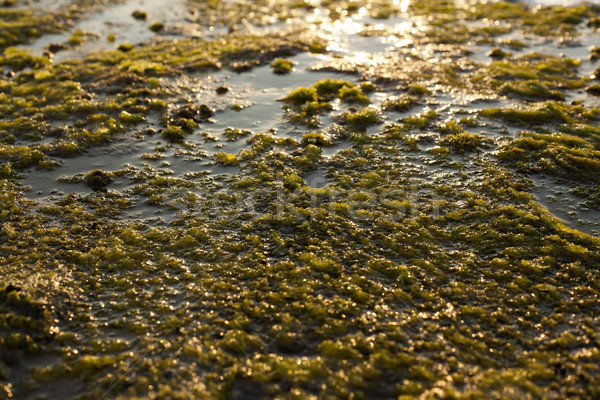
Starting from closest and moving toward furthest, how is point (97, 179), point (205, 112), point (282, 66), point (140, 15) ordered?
Answer: 1. point (97, 179)
2. point (205, 112)
3. point (282, 66)
4. point (140, 15)

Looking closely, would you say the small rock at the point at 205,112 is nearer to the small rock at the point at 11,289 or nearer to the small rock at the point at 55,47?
the small rock at the point at 11,289

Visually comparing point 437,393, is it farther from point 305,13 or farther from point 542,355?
point 305,13

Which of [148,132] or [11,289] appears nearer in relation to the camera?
[11,289]

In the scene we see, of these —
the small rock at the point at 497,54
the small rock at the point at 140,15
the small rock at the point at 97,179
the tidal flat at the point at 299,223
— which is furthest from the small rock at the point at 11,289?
the small rock at the point at 140,15

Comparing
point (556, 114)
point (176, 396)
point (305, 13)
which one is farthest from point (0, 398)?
point (305, 13)

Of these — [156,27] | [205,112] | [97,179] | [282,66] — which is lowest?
[97,179]

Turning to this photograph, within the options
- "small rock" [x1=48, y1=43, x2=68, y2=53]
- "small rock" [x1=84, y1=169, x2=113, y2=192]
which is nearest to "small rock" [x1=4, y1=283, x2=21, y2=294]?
"small rock" [x1=84, y1=169, x2=113, y2=192]

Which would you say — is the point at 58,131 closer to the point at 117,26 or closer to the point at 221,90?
the point at 221,90

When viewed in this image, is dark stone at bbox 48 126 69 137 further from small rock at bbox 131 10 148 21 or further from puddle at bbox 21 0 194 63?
small rock at bbox 131 10 148 21

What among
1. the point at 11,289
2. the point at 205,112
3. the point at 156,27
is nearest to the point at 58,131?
the point at 205,112
